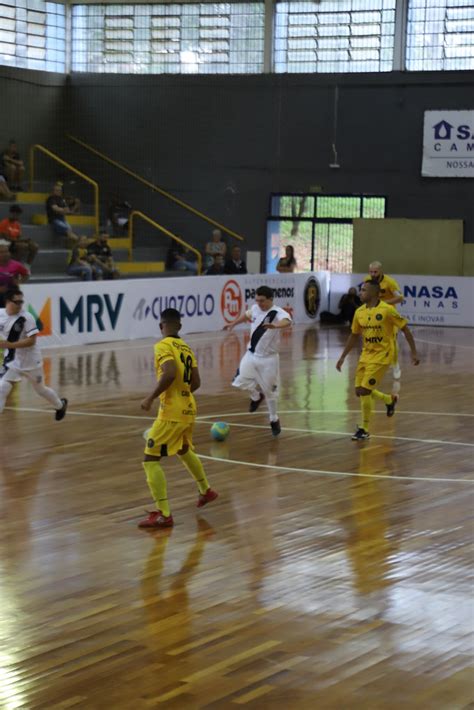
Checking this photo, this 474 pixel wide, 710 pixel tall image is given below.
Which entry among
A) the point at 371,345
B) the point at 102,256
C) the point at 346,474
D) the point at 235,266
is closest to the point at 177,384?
the point at 346,474

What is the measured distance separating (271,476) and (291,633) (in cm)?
477

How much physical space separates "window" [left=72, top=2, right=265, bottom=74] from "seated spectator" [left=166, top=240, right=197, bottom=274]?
5480mm

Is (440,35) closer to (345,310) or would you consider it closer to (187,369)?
(345,310)

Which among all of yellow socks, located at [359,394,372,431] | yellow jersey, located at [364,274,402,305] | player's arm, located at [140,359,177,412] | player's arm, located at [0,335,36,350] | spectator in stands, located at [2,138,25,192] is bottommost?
yellow socks, located at [359,394,372,431]

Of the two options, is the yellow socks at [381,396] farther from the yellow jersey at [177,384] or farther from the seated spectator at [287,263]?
the seated spectator at [287,263]

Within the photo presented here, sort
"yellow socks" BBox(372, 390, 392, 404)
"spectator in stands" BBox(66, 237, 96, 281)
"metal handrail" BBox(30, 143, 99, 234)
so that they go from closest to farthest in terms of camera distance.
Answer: "yellow socks" BBox(372, 390, 392, 404) → "spectator in stands" BBox(66, 237, 96, 281) → "metal handrail" BBox(30, 143, 99, 234)

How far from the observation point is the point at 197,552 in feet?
29.3

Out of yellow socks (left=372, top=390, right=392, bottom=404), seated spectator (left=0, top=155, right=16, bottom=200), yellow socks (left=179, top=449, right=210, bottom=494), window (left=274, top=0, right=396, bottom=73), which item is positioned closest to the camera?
yellow socks (left=179, top=449, right=210, bottom=494)

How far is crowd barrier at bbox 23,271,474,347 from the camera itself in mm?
23016

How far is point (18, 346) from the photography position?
1366 cm

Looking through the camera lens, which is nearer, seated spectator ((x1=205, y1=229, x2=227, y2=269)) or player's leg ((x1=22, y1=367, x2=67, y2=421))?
player's leg ((x1=22, y1=367, x2=67, y2=421))

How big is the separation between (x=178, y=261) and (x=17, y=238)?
6.56 metres

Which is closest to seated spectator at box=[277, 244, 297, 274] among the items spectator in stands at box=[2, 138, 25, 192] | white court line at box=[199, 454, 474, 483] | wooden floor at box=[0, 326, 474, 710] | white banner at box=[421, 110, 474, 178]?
white banner at box=[421, 110, 474, 178]

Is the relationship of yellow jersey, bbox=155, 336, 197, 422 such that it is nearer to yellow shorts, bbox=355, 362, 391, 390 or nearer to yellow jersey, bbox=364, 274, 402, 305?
yellow shorts, bbox=355, 362, 391, 390
